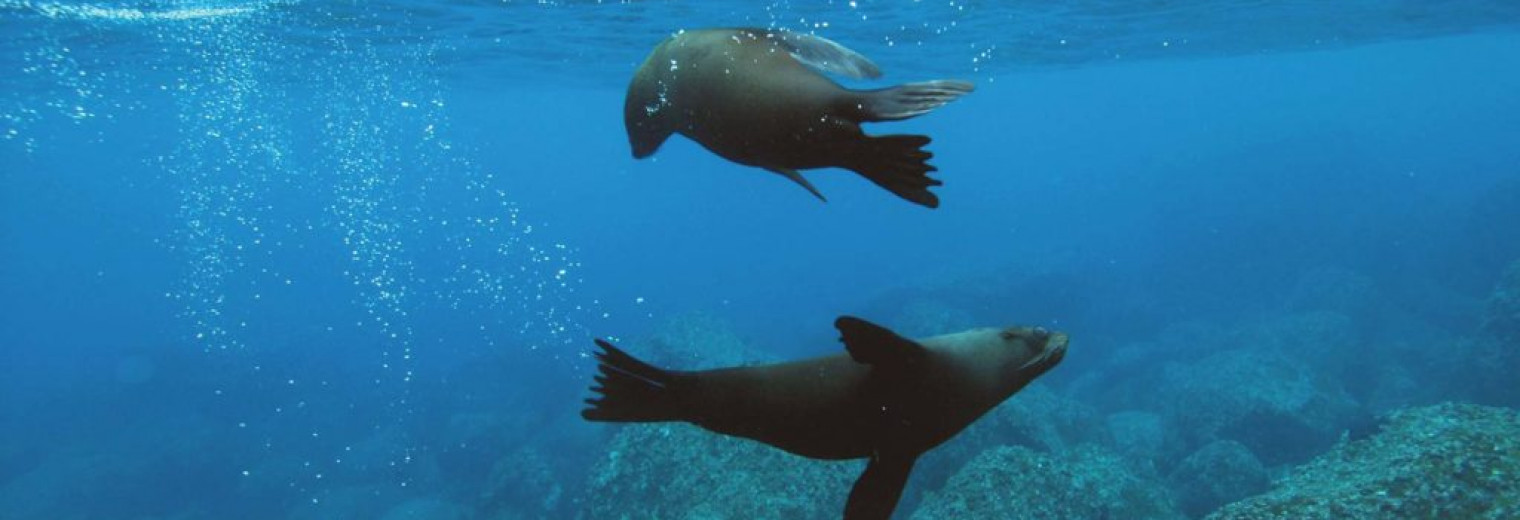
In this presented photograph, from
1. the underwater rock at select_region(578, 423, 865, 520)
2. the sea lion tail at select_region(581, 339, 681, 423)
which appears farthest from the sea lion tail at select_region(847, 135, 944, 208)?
the underwater rock at select_region(578, 423, 865, 520)

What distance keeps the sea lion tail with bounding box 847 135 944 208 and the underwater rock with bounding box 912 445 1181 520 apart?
4.70 metres

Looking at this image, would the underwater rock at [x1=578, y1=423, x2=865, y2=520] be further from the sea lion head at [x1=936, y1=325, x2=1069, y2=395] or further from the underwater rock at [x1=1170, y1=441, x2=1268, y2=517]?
the underwater rock at [x1=1170, y1=441, x2=1268, y2=517]

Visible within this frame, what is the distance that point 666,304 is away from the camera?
4850 cm

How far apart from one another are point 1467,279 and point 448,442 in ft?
99.9

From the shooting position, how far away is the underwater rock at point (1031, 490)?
213 inches

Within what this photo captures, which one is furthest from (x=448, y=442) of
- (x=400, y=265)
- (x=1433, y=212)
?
(x=400, y=265)

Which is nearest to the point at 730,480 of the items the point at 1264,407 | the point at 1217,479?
the point at 1217,479

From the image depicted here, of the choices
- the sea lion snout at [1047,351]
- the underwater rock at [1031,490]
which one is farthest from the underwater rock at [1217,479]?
the sea lion snout at [1047,351]

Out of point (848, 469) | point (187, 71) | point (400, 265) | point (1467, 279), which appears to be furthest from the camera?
point (400, 265)

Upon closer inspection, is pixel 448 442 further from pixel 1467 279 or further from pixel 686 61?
pixel 1467 279

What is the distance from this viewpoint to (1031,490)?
5684 millimetres

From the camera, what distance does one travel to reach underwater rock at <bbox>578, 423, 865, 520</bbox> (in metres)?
6.29

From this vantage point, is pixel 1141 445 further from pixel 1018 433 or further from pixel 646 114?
pixel 646 114

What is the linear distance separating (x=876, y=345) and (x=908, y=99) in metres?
0.33
